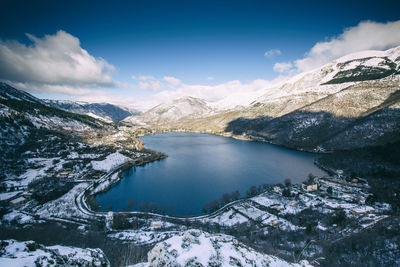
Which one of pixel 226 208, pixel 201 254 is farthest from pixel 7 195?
pixel 201 254

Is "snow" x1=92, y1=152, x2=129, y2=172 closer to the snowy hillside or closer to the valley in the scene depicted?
the valley

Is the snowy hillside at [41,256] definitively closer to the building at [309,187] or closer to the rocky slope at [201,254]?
the rocky slope at [201,254]

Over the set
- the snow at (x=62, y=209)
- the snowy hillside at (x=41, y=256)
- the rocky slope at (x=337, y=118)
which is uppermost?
the rocky slope at (x=337, y=118)

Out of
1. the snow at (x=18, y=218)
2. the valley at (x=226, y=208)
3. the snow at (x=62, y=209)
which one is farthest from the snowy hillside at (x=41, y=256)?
the snow at (x=18, y=218)

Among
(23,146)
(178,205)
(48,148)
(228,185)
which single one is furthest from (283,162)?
(23,146)

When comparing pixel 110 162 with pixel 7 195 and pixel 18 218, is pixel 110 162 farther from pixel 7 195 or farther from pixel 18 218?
pixel 18 218

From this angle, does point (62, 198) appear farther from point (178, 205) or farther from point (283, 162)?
point (283, 162)
